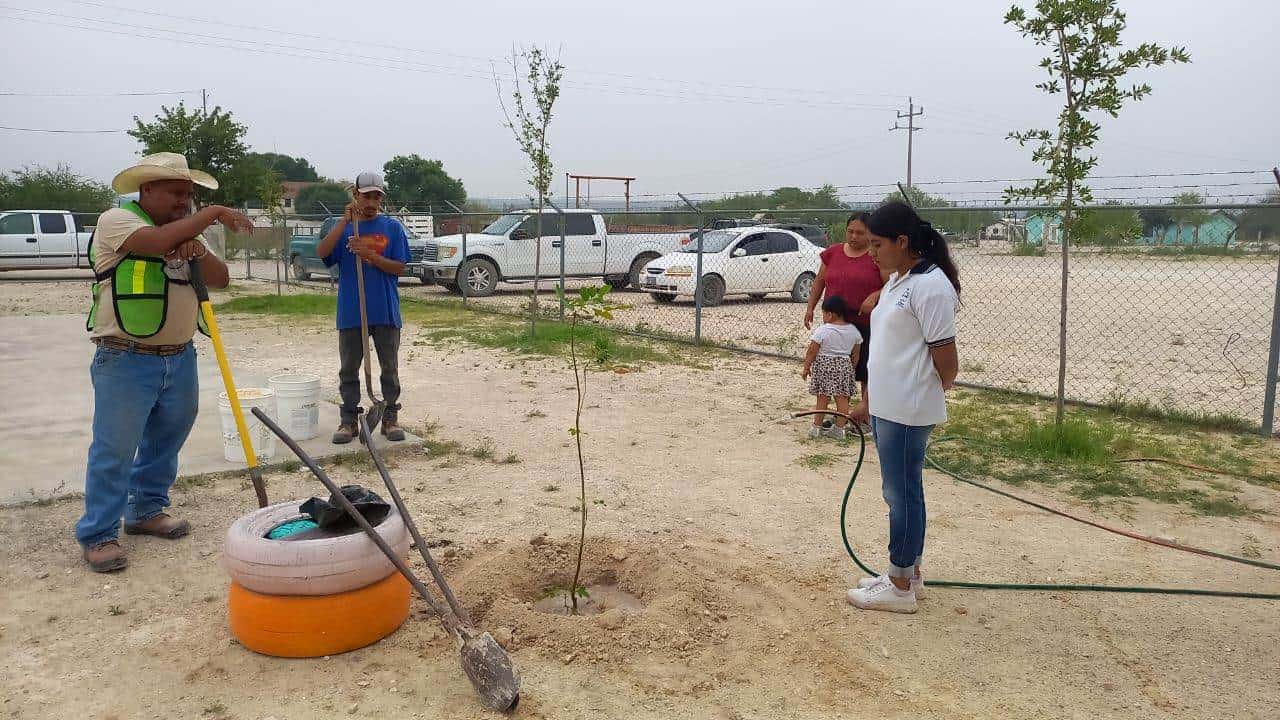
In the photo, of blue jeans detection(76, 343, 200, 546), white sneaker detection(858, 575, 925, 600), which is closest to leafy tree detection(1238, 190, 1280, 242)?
white sneaker detection(858, 575, 925, 600)

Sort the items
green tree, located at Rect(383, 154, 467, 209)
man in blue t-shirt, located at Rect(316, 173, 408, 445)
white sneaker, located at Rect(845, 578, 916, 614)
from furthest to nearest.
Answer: green tree, located at Rect(383, 154, 467, 209) < man in blue t-shirt, located at Rect(316, 173, 408, 445) < white sneaker, located at Rect(845, 578, 916, 614)

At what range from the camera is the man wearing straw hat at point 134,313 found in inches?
153

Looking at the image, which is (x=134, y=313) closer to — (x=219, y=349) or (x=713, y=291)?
(x=219, y=349)

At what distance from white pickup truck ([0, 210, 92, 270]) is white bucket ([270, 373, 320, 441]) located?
1883 cm

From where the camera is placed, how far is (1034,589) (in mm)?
4074

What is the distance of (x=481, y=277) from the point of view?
17.9m

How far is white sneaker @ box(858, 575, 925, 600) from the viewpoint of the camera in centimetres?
390

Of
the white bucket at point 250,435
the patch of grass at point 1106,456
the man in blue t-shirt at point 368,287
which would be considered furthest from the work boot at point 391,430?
the patch of grass at point 1106,456

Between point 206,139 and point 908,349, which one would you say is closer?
point 908,349

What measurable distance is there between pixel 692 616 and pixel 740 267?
13.4 m

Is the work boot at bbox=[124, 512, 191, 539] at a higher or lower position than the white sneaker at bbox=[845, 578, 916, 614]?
higher

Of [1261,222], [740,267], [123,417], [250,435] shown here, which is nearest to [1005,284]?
[740,267]

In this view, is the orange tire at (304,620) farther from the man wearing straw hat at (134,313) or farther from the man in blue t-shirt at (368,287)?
the man in blue t-shirt at (368,287)

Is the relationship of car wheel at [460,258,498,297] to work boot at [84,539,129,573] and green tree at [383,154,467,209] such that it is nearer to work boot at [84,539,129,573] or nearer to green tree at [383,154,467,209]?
work boot at [84,539,129,573]
